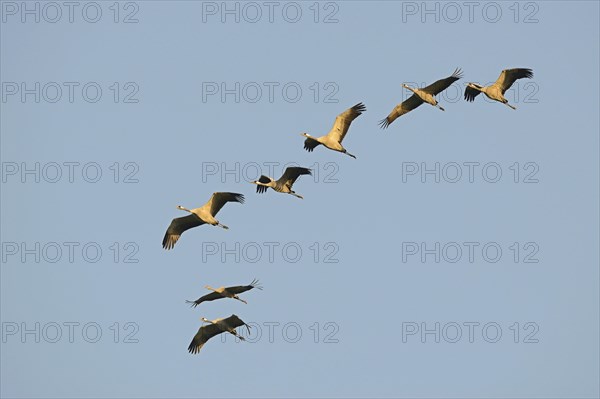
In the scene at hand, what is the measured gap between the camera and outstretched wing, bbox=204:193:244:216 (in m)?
65.1

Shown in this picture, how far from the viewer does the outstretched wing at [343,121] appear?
65.9 metres

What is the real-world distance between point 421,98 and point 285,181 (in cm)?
701

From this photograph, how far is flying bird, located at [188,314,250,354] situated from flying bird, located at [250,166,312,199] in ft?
18.4

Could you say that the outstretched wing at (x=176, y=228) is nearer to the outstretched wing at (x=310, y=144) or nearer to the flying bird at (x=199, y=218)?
the flying bird at (x=199, y=218)

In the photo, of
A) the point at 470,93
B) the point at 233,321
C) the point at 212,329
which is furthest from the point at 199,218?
the point at 470,93

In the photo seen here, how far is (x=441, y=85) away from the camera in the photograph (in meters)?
67.6

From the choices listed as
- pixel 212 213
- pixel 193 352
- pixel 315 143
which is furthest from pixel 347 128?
pixel 193 352

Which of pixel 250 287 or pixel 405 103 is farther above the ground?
pixel 405 103

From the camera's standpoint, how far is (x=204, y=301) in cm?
6756

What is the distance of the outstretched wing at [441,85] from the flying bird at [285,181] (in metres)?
6.54

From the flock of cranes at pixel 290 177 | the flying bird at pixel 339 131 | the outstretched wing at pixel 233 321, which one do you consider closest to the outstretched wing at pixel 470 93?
the flock of cranes at pixel 290 177

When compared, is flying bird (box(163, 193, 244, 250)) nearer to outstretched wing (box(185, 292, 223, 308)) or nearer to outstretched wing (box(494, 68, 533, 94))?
outstretched wing (box(185, 292, 223, 308))

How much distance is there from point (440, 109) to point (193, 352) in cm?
1510

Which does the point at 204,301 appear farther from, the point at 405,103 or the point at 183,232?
the point at 405,103
